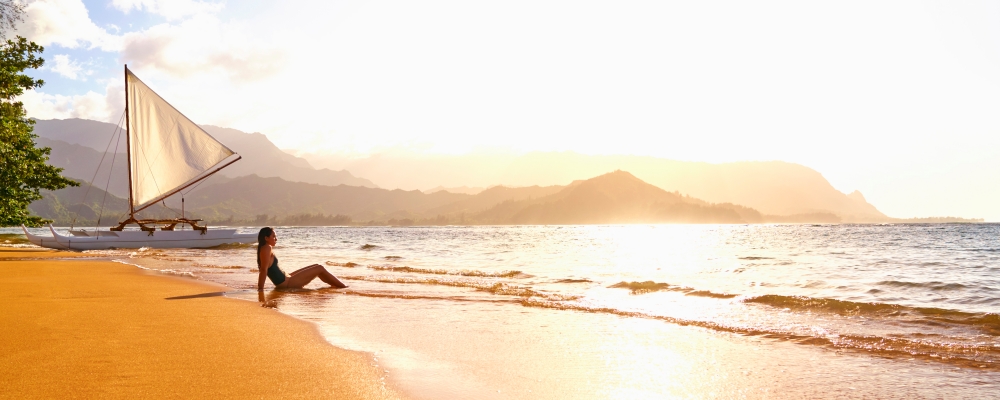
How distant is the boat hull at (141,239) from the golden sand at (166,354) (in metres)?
29.7

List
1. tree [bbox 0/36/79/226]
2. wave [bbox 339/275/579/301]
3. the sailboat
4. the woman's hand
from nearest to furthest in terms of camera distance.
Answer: the woman's hand
wave [bbox 339/275/579/301]
tree [bbox 0/36/79/226]
the sailboat

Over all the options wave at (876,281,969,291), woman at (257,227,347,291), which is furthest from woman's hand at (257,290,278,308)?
wave at (876,281,969,291)

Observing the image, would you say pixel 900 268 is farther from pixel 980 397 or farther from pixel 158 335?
pixel 158 335

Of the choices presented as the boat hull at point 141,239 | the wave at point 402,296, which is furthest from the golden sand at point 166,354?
the boat hull at point 141,239

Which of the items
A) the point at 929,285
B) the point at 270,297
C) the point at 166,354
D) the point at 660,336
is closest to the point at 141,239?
the point at 270,297

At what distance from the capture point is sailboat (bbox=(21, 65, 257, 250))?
37750 millimetres

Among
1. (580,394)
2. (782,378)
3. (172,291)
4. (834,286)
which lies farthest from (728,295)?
(172,291)

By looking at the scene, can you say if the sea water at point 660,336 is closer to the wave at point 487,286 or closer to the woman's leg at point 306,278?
the wave at point 487,286

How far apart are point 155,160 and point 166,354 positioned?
3797 cm

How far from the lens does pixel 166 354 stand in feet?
19.3

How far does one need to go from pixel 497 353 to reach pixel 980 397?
4.60 meters

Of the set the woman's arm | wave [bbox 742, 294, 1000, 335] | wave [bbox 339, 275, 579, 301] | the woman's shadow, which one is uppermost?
the woman's arm

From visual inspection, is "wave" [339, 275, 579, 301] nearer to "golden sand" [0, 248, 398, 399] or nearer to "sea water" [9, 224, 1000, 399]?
"sea water" [9, 224, 1000, 399]

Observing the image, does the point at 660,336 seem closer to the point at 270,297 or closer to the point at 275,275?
the point at 270,297
